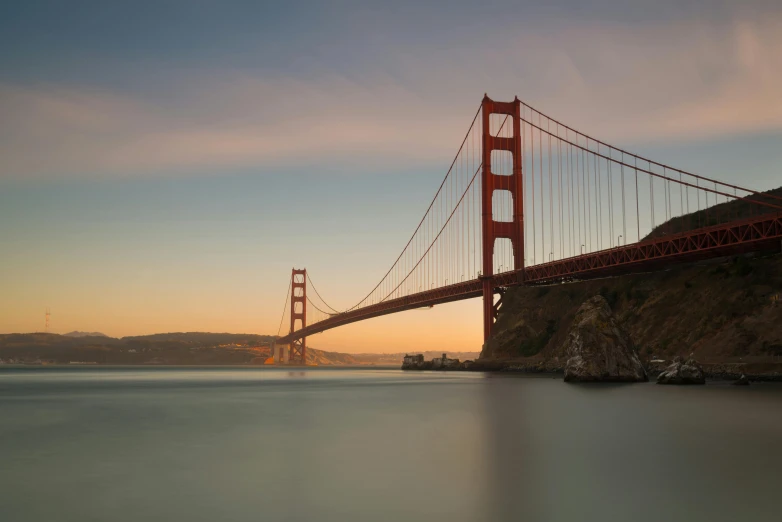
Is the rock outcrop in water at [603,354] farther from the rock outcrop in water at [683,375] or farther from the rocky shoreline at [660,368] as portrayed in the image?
the rocky shoreline at [660,368]

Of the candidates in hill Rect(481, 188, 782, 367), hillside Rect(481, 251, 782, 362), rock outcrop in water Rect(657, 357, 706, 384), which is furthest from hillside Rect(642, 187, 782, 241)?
rock outcrop in water Rect(657, 357, 706, 384)

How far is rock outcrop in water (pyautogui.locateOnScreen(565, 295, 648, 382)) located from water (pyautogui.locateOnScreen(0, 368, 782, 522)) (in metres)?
18.0

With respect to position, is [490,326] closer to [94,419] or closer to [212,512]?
[94,419]

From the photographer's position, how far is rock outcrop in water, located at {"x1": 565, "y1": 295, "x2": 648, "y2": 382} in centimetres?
4222

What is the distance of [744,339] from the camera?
45.2 meters

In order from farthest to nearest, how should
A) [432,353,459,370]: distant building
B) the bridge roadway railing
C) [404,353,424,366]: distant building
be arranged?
[404,353,424,366]: distant building < [432,353,459,370]: distant building < the bridge roadway railing

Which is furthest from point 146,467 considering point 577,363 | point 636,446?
point 577,363

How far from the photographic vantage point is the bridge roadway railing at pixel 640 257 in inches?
1877

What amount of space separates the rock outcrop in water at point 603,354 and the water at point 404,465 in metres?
18.0

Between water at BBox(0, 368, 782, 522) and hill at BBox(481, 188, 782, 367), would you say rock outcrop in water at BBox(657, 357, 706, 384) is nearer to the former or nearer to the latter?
hill at BBox(481, 188, 782, 367)

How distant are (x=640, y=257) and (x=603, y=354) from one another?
17424 mm

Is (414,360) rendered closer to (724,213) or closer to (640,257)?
(724,213)

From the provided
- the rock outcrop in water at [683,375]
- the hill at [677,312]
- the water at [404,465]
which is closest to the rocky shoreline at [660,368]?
the hill at [677,312]

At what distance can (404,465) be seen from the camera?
40.9 feet
